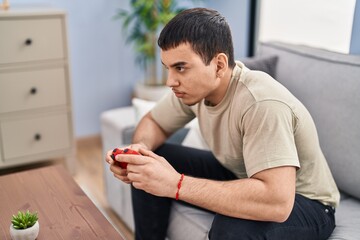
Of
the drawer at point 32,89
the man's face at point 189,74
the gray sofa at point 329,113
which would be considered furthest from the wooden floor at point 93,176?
the man's face at point 189,74

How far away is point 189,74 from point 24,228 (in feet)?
1.90

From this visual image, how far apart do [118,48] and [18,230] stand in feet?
6.14

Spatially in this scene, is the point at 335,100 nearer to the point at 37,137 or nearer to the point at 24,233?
the point at 24,233

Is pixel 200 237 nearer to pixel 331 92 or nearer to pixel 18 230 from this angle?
pixel 18 230

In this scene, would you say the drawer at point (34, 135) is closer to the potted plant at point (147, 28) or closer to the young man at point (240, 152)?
the potted plant at point (147, 28)

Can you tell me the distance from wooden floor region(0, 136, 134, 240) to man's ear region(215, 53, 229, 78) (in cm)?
96

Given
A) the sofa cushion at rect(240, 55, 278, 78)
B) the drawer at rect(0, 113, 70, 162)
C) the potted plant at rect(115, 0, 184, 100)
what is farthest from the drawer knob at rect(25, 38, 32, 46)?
the sofa cushion at rect(240, 55, 278, 78)

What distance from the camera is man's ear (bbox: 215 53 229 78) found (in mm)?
1235

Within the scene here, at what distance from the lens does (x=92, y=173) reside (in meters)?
2.52

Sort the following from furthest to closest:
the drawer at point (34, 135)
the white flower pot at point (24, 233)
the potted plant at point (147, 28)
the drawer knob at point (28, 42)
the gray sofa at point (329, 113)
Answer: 1. the potted plant at point (147, 28)
2. the drawer at point (34, 135)
3. the drawer knob at point (28, 42)
4. the gray sofa at point (329, 113)
5. the white flower pot at point (24, 233)

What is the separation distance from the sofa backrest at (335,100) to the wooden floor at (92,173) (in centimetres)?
91

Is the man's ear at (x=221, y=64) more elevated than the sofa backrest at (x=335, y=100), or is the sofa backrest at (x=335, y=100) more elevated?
the man's ear at (x=221, y=64)

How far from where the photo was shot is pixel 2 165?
7.50 feet

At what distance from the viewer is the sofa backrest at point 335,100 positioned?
1503mm
